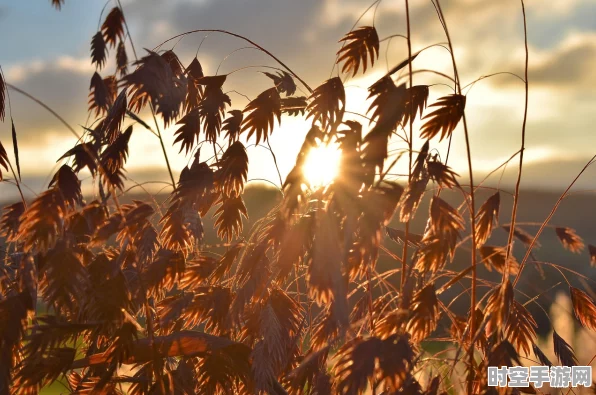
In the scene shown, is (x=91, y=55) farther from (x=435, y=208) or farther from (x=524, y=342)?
(x=524, y=342)

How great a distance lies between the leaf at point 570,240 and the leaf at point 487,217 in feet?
1.28

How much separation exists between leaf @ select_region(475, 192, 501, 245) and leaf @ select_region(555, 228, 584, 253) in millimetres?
392

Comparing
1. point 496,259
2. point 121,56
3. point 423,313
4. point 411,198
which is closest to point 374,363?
point 423,313

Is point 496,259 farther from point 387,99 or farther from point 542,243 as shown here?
point 542,243

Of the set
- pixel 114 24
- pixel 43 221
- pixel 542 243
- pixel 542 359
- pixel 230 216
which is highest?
pixel 542 243

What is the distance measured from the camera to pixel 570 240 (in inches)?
83.4

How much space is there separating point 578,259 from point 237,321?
11140 millimetres

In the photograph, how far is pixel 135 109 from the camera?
197cm

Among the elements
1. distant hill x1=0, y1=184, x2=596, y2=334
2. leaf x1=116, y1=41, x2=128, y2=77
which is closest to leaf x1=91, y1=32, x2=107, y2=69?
leaf x1=116, y1=41, x2=128, y2=77

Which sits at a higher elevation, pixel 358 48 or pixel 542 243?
pixel 542 243

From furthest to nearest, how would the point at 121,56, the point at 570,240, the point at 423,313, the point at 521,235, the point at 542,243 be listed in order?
Result: 1. the point at 542,243
2. the point at 121,56
3. the point at 570,240
4. the point at 521,235
5. the point at 423,313

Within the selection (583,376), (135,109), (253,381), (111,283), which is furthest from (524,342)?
(135,109)

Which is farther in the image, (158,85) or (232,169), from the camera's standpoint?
(232,169)

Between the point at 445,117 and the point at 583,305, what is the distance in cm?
96
